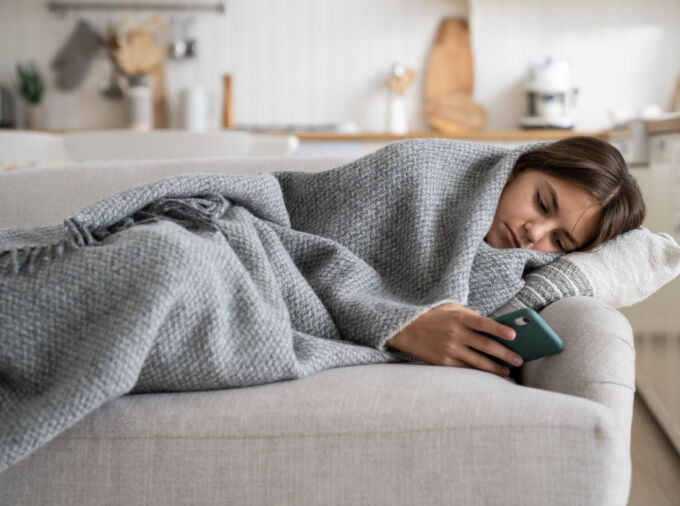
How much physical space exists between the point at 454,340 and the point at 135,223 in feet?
1.62

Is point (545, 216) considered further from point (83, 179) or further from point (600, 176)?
point (83, 179)

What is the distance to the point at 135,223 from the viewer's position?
45.3 inches

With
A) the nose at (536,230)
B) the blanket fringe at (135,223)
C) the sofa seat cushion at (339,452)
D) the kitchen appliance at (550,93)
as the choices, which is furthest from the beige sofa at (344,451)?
the kitchen appliance at (550,93)

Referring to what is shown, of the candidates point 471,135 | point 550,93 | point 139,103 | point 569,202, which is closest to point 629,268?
point 569,202

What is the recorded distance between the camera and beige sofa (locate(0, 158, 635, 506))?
2.91 feet

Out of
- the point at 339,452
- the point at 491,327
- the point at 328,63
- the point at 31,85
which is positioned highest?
the point at 328,63

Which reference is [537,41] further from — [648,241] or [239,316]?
[239,316]

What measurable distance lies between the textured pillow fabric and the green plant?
3394mm

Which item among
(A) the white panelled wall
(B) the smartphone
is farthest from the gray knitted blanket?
(A) the white panelled wall

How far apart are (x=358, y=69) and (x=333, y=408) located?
3328 millimetres

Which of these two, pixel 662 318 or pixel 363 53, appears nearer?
pixel 662 318

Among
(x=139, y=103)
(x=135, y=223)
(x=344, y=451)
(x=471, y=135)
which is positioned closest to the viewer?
(x=344, y=451)

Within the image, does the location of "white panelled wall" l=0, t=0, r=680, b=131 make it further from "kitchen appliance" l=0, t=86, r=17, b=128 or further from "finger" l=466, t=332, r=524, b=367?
"finger" l=466, t=332, r=524, b=367

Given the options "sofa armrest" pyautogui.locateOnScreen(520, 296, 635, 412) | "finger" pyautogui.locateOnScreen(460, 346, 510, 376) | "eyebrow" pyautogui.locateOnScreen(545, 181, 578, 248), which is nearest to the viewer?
"sofa armrest" pyautogui.locateOnScreen(520, 296, 635, 412)
